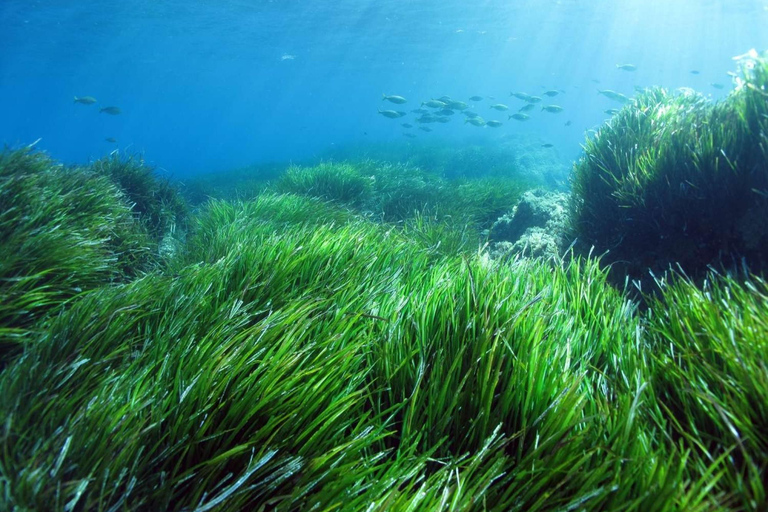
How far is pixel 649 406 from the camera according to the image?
168cm

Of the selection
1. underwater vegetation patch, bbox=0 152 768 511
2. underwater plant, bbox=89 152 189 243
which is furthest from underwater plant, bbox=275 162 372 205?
underwater vegetation patch, bbox=0 152 768 511

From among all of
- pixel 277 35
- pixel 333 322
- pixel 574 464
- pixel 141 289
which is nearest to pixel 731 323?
pixel 574 464

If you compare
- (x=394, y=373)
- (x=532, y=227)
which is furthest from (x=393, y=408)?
(x=532, y=227)

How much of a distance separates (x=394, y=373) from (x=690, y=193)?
11.6ft

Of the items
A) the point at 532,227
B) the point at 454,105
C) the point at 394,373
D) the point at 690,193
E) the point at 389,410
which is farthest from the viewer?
the point at 454,105

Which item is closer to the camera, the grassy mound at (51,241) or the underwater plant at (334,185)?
the grassy mound at (51,241)

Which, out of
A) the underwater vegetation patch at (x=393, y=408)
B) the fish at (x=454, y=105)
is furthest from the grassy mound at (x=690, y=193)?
the fish at (x=454, y=105)

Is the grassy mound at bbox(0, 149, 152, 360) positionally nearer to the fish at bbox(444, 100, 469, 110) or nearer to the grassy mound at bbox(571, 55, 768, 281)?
the grassy mound at bbox(571, 55, 768, 281)

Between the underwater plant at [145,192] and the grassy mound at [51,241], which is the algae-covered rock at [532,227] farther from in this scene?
the underwater plant at [145,192]

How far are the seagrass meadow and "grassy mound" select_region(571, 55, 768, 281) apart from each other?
2 centimetres

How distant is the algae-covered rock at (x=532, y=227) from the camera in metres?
5.40

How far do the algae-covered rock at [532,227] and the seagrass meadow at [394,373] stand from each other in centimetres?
137

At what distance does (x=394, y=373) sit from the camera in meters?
1.85

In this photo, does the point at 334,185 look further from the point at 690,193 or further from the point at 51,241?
the point at 690,193
